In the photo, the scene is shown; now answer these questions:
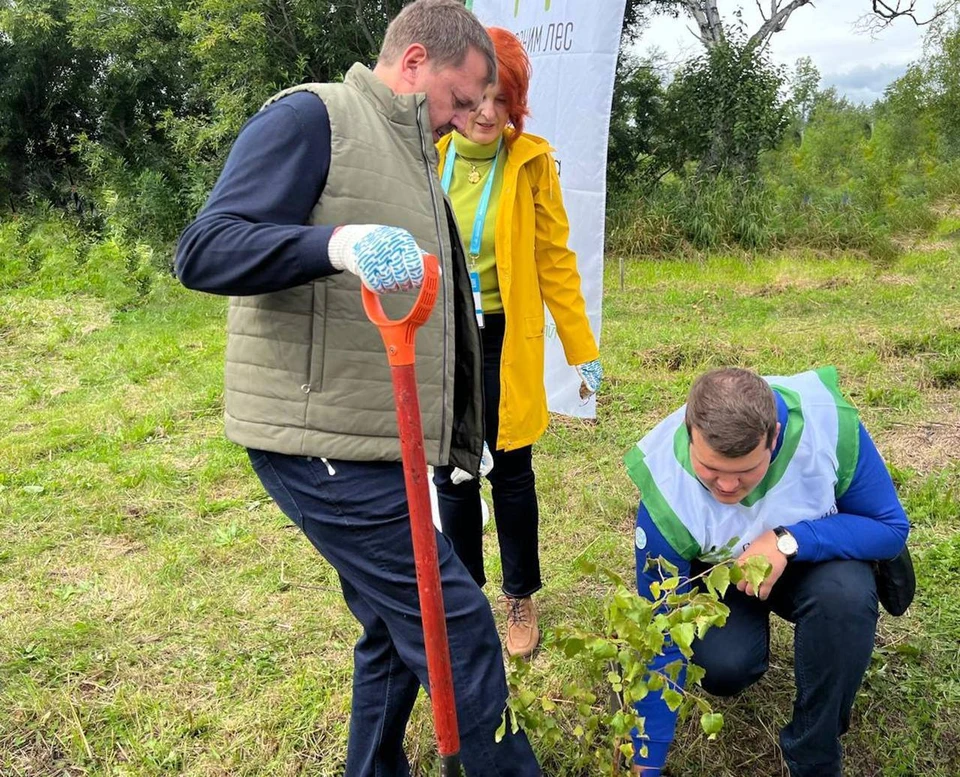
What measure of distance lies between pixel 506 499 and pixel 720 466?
0.83 metres

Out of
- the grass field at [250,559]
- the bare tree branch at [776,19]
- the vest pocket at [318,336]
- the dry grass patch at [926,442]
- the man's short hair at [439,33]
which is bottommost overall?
the grass field at [250,559]

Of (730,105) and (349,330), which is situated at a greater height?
(730,105)

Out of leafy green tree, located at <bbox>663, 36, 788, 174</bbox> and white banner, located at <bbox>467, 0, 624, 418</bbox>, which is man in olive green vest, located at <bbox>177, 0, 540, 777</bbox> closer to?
white banner, located at <bbox>467, 0, 624, 418</bbox>

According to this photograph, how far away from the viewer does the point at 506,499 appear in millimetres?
2416

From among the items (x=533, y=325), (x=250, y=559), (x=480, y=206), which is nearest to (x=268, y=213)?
(x=480, y=206)

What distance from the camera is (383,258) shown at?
1.19 metres

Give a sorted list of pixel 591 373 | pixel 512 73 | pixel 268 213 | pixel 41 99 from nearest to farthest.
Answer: pixel 268 213, pixel 512 73, pixel 591 373, pixel 41 99

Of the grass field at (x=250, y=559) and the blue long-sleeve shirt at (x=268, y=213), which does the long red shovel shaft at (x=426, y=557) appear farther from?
the grass field at (x=250, y=559)

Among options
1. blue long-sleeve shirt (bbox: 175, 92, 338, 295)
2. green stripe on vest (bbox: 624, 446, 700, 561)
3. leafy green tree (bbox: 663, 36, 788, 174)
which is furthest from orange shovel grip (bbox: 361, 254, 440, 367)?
leafy green tree (bbox: 663, 36, 788, 174)

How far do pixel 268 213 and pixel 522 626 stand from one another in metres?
1.60

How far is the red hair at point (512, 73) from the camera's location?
212cm

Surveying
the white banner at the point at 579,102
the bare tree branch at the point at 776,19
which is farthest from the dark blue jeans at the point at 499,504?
the bare tree branch at the point at 776,19

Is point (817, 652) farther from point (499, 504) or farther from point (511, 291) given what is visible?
point (511, 291)

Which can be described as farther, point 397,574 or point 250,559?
point 250,559
